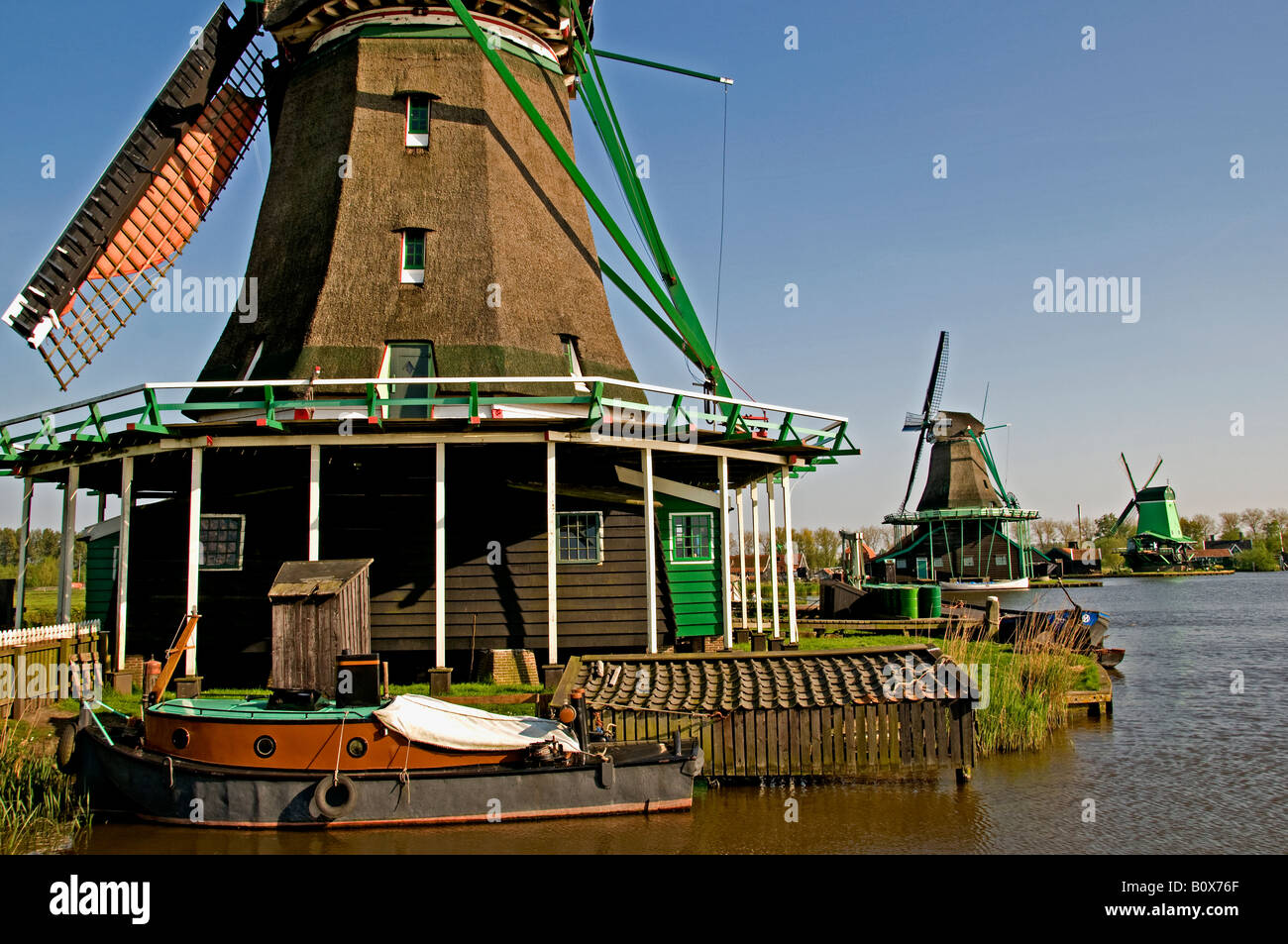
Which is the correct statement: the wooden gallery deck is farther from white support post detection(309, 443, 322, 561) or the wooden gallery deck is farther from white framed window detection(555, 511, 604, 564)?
white support post detection(309, 443, 322, 561)

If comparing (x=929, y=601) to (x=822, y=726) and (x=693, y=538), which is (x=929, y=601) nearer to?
(x=693, y=538)

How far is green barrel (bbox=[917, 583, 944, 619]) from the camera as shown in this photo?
114 feet

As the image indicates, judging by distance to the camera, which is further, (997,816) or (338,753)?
(997,816)

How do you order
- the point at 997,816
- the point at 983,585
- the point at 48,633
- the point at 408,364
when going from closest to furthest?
the point at 997,816 → the point at 48,633 → the point at 408,364 → the point at 983,585

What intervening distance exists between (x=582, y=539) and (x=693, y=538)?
9.56 feet

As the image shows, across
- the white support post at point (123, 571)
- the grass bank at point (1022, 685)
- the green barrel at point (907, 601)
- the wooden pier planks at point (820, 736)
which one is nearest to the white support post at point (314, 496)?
the white support post at point (123, 571)

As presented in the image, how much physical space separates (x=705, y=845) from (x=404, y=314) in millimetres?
11966

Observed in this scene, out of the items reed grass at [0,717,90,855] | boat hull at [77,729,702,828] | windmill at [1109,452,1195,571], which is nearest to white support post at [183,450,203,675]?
reed grass at [0,717,90,855]

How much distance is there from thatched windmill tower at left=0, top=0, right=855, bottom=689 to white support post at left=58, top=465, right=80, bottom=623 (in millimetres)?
104

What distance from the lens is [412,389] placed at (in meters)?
18.7

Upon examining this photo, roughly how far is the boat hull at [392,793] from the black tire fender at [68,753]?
117 centimetres

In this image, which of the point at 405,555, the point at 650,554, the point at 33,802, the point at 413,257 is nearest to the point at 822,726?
the point at 650,554
